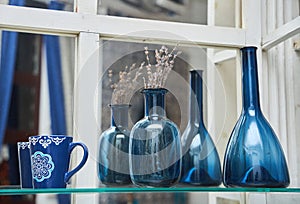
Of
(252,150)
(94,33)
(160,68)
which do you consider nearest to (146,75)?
(160,68)

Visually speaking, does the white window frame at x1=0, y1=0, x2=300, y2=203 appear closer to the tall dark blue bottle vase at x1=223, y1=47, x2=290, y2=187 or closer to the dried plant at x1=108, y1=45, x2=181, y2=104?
the dried plant at x1=108, y1=45, x2=181, y2=104

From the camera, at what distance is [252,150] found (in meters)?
0.95

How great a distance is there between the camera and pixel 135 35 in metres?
1.08

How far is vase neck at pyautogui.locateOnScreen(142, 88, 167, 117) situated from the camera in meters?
0.98

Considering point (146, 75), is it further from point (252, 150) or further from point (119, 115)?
point (252, 150)

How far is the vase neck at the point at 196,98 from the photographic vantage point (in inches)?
42.0

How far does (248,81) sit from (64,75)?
424 mm

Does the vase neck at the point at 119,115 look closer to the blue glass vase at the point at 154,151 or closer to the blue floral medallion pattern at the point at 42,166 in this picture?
the blue glass vase at the point at 154,151

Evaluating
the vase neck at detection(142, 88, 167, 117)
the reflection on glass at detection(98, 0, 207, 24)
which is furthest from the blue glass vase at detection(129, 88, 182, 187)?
the reflection on glass at detection(98, 0, 207, 24)

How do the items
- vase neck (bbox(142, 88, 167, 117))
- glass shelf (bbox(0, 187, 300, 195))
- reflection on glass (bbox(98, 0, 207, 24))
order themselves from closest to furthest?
1. glass shelf (bbox(0, 187, 300, 195))
2. vase neck (bbox(142, 88, 167, 117))
3. reflection on glass (bbox(98, 0, 207, 24))

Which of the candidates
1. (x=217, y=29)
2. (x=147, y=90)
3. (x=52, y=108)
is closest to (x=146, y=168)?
(x=147, y=90)

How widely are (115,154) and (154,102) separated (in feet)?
0.46

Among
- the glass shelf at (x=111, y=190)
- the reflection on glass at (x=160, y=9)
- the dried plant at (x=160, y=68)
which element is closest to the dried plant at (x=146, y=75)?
the dried plant at (x=160, y=68)

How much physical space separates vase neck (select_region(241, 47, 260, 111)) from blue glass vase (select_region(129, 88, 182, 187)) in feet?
0.56
